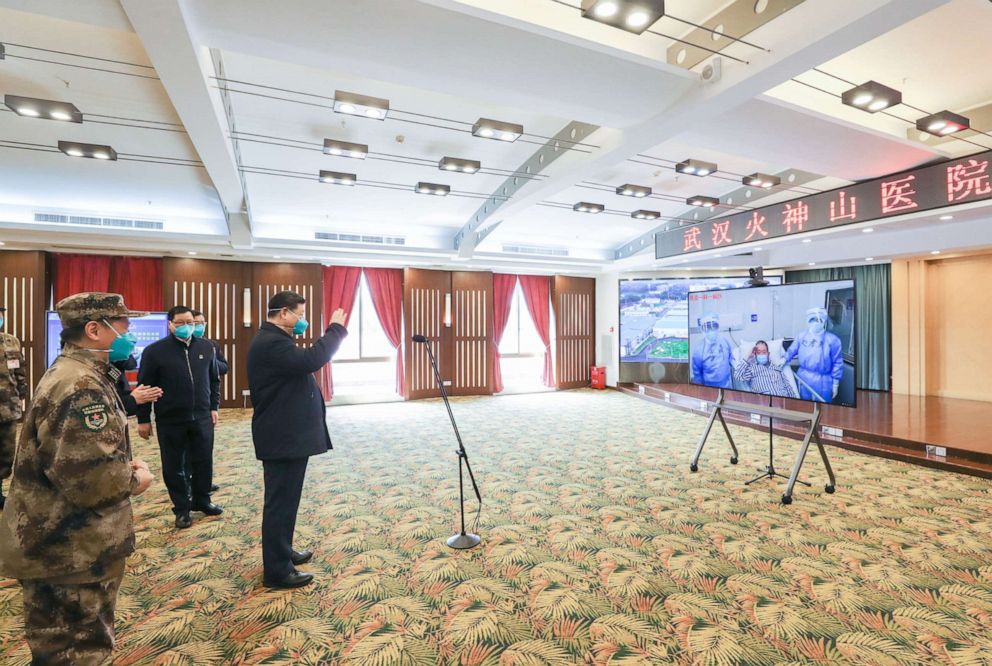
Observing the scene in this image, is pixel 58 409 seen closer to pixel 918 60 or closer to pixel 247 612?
pixel 247 612

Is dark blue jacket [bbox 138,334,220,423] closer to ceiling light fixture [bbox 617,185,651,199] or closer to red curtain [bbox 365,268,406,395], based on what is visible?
ceiling light fixture [bbox 617,185,651,199]

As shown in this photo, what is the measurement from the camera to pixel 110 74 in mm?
3361

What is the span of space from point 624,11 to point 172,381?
3.68m

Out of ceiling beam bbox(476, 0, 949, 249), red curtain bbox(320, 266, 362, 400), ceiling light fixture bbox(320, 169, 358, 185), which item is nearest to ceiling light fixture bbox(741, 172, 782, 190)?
ceiling beam bbox(476, 0, 949, 249)

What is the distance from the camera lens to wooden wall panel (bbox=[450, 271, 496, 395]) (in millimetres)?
9750

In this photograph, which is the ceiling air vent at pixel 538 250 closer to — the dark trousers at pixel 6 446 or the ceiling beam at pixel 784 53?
the ceiling beam at pixel 784 53

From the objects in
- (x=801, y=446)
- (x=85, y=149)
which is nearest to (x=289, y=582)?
(x=85, y=149)

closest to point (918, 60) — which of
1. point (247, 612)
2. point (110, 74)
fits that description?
point (247, 612)

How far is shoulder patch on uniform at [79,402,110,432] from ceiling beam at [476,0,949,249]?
3596mm

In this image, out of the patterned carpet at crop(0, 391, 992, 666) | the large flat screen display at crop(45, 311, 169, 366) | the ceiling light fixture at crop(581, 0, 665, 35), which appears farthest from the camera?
the large flat screen display at crop(45, 311, 169, 366)

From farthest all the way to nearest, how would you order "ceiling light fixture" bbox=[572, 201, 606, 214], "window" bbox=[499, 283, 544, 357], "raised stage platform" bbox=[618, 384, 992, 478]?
"window" bbox=[499, 283, 544, 357] → "ceiling light fixture" bbox=[572, 201, 606, 214] → "raised stage platform" bbox=[618, 384, 992, 478]

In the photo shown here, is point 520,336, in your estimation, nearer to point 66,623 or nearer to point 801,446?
point 801,446

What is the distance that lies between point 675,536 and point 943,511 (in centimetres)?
227

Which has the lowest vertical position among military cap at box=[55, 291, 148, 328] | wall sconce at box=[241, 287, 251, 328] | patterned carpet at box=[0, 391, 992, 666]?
patterned carpet at box=[0, 391, 992, 666]
